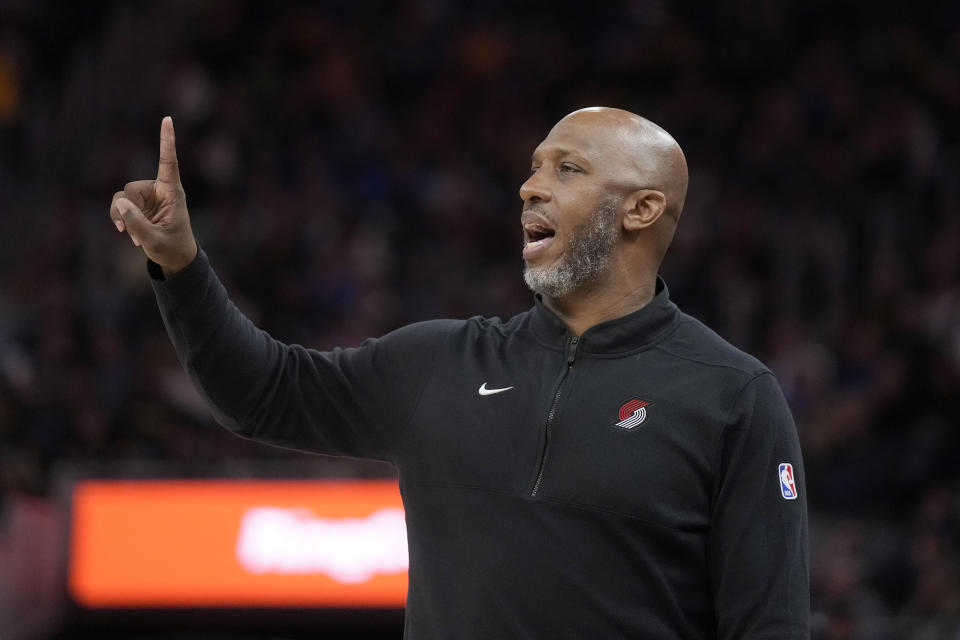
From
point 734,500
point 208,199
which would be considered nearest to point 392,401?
point 734,500

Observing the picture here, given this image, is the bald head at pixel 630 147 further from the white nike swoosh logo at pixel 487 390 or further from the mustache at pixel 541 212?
the white nike swoosh logo at pixel 487 390

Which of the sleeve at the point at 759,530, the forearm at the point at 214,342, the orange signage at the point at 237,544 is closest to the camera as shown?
the sleeve at the point at 759,530

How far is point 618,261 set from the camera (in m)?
2.72

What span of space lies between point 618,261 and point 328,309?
6.88 m

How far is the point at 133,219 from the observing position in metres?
2.42

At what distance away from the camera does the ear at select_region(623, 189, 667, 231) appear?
2.70 m

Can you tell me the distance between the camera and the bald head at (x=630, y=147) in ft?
8.82

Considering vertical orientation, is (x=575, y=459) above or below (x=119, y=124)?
below

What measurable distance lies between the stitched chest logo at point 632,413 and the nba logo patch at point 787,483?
0.81 feet

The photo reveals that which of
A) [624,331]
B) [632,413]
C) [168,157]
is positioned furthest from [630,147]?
[168,157]

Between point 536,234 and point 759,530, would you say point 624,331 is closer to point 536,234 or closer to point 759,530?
point 536,234

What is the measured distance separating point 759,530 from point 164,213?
3.71 ft

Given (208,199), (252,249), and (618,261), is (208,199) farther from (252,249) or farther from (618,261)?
(618,261)

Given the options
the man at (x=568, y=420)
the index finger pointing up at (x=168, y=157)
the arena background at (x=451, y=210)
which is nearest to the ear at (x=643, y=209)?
the man at (x=568, y=420)
